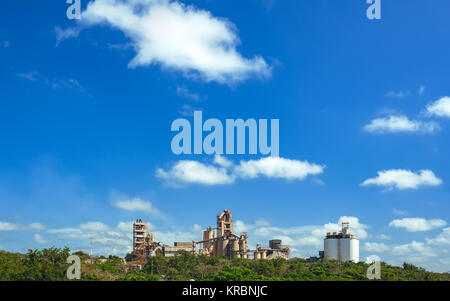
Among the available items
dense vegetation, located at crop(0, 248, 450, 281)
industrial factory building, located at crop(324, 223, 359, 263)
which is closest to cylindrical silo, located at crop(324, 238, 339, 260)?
industrial factory building, located at crop(324, 223, 359, 263)

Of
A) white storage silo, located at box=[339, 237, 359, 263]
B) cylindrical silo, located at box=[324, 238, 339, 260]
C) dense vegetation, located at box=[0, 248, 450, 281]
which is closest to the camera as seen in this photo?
dense vegetation, located at box=[0, 248, 450, 281]

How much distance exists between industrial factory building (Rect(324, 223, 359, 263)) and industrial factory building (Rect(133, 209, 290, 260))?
15.6 m

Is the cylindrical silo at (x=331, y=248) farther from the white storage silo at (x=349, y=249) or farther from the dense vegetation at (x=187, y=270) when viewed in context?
the dense vegetation at (x=187, y=270)

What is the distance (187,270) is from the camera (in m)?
105

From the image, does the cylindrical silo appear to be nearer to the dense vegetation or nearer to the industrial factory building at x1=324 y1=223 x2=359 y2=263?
the industrial factory building at x1=324 y1=223 x2=359 y2=263

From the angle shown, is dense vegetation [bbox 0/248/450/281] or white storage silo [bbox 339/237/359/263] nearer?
dense vegetation [bbox 0/248/450/281]

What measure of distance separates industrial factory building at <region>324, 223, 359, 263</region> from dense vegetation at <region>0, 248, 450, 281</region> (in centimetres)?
645

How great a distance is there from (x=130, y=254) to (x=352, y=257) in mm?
63588

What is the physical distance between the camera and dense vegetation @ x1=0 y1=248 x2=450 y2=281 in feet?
237

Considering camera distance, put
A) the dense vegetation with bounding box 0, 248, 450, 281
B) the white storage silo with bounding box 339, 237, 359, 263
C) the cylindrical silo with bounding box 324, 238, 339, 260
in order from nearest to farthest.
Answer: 1. the dense vegetation with bounding box 0, 248, 450, 281
2. the white storage silo with bounding box 339, 237, 359, 263
3. the cylindrical silo with bounding box 324, 238, 339, 260

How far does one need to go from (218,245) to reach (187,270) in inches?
1200

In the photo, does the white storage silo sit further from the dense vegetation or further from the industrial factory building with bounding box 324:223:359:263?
the dense vegetation
